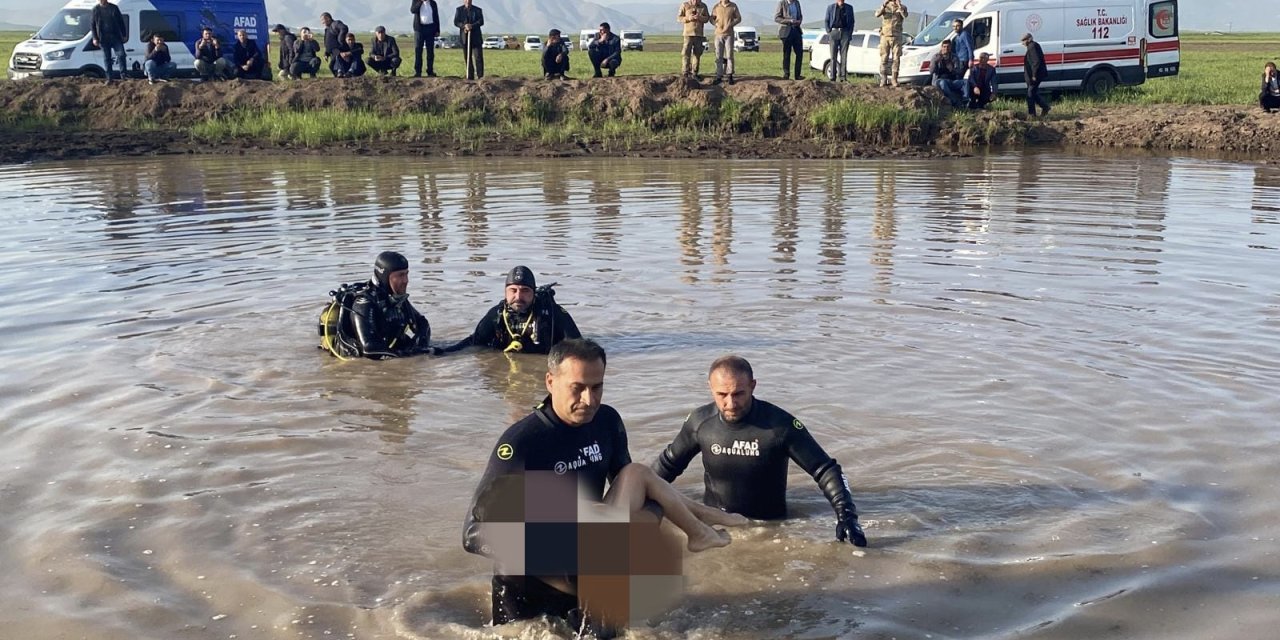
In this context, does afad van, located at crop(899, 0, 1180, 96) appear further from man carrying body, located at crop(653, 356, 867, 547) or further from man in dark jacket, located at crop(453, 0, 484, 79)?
man carrying body, located at crop(653, 356, 867, 547)

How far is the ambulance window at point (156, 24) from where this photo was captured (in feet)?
98.1

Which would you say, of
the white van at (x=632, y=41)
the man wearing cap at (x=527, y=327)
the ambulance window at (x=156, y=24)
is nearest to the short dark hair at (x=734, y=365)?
the man wearing cap at (x=527, y=327)

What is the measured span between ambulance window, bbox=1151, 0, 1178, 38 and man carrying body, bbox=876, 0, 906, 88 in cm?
595

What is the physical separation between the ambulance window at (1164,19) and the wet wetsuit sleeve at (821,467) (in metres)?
25.5

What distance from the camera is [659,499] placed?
5.73 meters

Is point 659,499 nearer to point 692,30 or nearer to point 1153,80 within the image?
point 692,30

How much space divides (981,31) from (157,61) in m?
18.0

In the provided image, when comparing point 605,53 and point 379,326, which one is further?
point 605,53

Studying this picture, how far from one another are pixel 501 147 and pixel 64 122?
9.49 meters

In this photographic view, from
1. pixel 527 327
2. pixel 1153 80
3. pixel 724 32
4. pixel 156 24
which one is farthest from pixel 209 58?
pixel 1153 80

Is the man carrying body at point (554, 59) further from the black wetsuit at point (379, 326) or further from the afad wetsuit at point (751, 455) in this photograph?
the afad wetsuit at point (751, 455)

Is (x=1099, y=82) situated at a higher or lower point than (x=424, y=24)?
lower

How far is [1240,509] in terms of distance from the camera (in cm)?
698

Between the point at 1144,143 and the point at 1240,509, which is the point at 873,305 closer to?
the point at 1240,509
